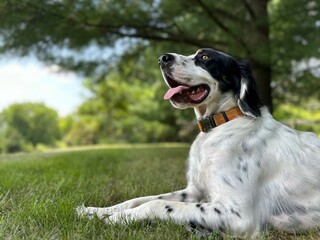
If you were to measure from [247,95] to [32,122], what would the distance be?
24.6 m

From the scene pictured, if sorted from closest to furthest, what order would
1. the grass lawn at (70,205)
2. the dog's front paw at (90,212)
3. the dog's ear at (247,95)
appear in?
the grass lawn at (70,205) → the dog's front paw at (90,212) → the dog's ear at (247,95)

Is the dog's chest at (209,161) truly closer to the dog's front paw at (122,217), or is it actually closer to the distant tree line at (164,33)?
the dog's front paw at (122,217)

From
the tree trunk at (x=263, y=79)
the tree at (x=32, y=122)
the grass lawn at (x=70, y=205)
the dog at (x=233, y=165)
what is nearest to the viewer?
the grass lawn at (x=70, y=205)

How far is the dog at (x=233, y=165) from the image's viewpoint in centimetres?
246

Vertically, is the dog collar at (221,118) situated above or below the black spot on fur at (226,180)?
above

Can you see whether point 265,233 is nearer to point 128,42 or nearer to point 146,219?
point 146,219

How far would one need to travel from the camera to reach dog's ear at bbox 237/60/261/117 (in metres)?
2.90

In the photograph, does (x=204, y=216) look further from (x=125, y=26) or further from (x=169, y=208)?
(x=125, y=26)

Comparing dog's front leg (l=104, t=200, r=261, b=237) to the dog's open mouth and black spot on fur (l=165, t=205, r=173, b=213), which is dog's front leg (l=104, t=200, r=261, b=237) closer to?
black spot on fur (l=165, t=205, r=173, b=213)

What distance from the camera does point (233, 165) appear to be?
8.69 ft

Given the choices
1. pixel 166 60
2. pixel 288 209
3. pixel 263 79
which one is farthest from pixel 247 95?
pixel 263 79

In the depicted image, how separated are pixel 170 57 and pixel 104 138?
2519 centimetres

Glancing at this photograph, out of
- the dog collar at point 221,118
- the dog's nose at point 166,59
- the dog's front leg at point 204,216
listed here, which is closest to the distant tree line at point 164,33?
the dog's nose at point 166,59

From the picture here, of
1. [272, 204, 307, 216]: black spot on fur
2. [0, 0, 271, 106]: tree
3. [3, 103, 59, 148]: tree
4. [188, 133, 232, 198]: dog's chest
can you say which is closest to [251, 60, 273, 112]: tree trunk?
[0, 0, 271, 106]: tree
